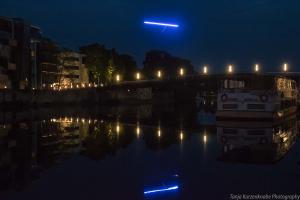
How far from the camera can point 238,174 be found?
Answer: 15.5m

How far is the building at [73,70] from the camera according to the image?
4155 inches

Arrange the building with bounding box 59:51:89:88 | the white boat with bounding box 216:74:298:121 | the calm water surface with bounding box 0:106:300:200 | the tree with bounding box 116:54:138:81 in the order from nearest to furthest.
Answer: the calm water surface with bounding box 0:106:300:200, the white boat with bounding box 216:74:298:121, the building with bounding box 59:51:89:88, the tree with bounding box 116:54:138:81

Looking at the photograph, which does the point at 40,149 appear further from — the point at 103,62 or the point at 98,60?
the point at 103,62

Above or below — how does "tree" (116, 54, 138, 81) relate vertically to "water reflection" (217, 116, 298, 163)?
above

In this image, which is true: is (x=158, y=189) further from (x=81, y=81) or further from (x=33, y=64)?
(x=81, y=81)

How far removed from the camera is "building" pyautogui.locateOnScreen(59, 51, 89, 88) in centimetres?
10553

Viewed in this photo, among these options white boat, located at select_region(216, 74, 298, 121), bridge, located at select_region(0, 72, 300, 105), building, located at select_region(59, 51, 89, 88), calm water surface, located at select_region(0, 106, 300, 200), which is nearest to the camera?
calm water surface, located at select_region(0, 106, 300, 200)

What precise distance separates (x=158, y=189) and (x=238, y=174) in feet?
11.9

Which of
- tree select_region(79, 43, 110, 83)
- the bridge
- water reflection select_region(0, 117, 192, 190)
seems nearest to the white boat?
the bridge

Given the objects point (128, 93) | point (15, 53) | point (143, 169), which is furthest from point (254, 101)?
point (128, 93)

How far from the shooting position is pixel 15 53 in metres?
78.7

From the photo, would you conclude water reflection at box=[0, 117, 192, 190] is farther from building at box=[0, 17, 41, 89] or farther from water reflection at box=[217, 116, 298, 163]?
building at box=[0, 17, 41, 89]

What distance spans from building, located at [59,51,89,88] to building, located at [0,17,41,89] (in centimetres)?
2286

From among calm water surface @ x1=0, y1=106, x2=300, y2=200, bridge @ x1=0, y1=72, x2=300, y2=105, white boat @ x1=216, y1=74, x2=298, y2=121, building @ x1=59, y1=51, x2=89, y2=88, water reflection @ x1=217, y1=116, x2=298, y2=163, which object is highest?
building @ x1=59, y1=51, x2=89, y2=88
